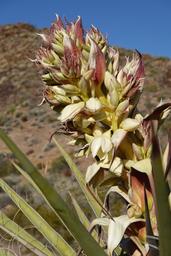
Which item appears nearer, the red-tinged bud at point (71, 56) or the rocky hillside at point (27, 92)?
the red-tinged bud at point (71, 56)

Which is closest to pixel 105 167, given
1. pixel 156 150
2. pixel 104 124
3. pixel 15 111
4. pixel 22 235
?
pixel 104 124

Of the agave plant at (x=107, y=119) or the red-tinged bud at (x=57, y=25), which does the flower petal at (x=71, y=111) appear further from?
the red-tinged bud at (x=57, y=25)

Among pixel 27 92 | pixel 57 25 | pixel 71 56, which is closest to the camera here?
pixel 71 56

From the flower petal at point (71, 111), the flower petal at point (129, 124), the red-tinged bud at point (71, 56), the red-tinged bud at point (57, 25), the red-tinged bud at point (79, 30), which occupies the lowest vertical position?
the flower petal at point (129, 124)

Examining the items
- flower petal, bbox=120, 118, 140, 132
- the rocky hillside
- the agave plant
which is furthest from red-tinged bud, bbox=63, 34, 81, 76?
the rocky hillside

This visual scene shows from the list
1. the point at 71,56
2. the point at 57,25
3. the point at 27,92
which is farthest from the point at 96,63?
the point at 27,92

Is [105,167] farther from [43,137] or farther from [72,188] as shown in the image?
[43,137]

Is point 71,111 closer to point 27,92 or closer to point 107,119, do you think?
point 107,119

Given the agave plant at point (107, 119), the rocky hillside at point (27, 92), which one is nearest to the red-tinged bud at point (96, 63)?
the agave plant at point (107, 119)
